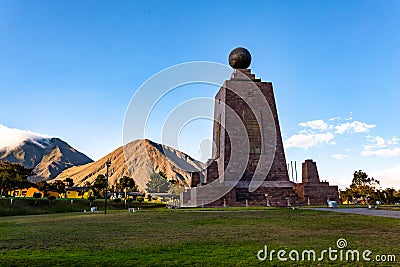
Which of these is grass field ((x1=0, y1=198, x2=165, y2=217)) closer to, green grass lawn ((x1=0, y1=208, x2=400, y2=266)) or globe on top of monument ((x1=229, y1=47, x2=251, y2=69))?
globe on top of monument ((x1=229, y1=47, x2=251, y2=69))

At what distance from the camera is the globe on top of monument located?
112 ft

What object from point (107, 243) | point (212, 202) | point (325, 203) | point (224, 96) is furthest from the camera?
point (224, 96)

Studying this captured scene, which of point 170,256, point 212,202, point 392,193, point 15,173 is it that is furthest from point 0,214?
point 392,193

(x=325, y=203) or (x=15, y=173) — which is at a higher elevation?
(x=15, y=173)

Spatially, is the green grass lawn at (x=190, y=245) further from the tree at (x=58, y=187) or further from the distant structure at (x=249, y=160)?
the tree at (x=58, y=187)

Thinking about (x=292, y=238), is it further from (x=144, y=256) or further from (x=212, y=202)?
(x=212, y=202)

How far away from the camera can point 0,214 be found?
29312 millimetres

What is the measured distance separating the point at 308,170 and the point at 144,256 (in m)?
25.5

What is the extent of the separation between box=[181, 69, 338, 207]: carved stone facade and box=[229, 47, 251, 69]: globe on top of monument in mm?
683

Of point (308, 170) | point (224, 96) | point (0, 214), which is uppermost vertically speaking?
point (224, 96)

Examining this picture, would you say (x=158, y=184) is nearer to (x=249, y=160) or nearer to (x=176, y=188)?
(x=176, y=188)

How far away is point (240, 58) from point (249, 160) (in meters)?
10.1

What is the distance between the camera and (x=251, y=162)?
3070 centimetres

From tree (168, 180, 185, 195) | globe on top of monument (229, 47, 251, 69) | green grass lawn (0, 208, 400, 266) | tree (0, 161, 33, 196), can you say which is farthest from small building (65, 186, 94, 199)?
green grass lawn (0, 208, 400, 266)
